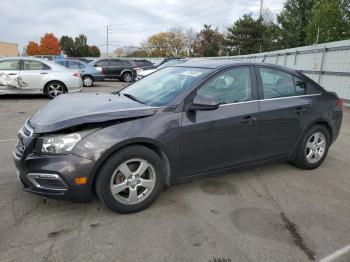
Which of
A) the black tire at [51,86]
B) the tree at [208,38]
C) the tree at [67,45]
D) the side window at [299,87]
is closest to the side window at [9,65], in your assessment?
the black tire at [51,86]

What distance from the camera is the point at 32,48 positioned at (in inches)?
3659

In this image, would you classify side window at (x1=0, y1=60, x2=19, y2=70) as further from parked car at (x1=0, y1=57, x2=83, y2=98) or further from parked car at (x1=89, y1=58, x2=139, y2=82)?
→ parked car at (x1=89, y1=58, x2=139, y2=82)

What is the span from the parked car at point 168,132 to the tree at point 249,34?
49.4 meters

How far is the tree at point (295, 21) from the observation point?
128 feet

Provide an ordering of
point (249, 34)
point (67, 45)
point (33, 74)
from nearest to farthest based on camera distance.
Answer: point (33, 74)
point (249, 34)
point (67, 45)

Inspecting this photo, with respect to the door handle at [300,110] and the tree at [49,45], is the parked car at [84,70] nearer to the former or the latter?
the door handle at [300,110]

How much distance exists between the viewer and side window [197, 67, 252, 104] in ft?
13.3

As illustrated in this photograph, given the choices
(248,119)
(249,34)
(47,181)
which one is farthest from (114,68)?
(249,34)

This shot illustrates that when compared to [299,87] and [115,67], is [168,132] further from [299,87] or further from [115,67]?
[115,67]

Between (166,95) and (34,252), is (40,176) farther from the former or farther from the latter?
(166,95)

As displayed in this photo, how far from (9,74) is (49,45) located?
84652mm

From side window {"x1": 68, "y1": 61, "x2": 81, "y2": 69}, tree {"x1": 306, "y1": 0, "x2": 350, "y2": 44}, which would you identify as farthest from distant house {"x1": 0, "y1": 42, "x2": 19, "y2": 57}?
tree {"x1": 306, "y1": 0, "x2": 350, "y2": 44}

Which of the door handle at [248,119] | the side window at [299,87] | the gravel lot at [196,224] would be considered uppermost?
the side window at [299,87]

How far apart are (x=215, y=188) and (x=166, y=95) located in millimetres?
1328
